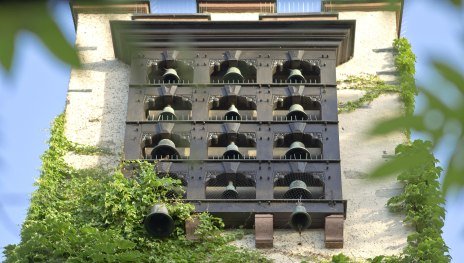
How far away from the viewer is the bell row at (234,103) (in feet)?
61.2

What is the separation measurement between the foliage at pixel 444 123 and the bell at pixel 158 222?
46.2 feet

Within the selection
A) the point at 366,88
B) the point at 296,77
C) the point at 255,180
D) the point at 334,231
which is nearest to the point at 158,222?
the point at 255,180

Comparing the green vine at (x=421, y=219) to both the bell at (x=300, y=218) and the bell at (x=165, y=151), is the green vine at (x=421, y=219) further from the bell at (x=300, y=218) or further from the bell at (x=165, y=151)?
the bell at (x=165, y=151)

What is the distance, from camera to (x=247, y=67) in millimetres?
19734

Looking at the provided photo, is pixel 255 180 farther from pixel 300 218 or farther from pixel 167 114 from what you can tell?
pixel 167 114

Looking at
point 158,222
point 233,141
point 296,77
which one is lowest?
point 158,222

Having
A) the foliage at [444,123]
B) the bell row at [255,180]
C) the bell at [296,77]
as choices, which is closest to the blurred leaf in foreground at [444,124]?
the foliage at [444,123]

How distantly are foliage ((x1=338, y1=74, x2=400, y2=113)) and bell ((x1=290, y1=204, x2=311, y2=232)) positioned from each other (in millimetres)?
3423

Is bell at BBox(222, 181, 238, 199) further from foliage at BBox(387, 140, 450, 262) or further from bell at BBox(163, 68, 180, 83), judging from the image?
bell at BBox(163, 68, 180, 83)

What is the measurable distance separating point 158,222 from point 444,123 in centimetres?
1422

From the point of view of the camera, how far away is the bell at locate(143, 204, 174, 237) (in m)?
→ 16.0

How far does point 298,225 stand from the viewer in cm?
1645

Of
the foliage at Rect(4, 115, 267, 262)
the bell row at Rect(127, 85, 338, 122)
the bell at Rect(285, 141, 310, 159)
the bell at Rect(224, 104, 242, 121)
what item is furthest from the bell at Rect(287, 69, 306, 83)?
the foliage at Rect(4, 115, 267, 262)

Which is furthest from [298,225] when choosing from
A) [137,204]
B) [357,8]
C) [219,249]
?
[357,8]
